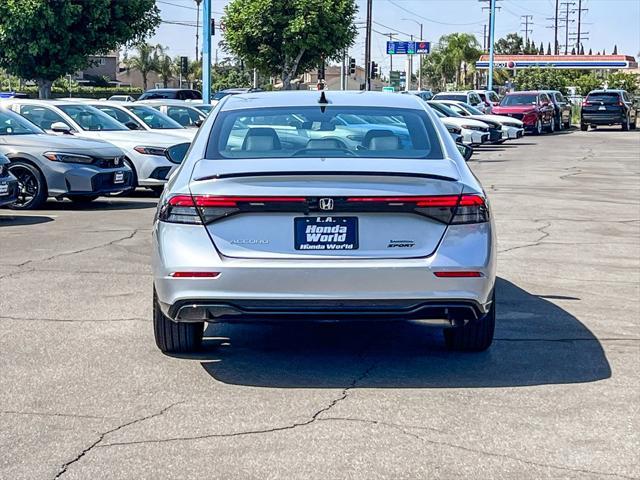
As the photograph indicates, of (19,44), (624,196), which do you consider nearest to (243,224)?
(624,196)

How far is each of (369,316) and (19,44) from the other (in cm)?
2790

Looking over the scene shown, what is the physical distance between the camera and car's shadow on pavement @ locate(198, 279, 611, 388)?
20.6ft

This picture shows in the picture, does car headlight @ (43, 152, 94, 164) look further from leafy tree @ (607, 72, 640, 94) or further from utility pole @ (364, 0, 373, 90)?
leafy tree @ (607, 72, 640, 94)

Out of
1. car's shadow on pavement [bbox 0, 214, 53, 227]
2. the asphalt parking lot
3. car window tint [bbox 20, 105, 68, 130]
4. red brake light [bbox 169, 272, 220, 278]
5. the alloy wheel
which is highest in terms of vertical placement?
car window tint [bbox 20, 105, 68, 130]

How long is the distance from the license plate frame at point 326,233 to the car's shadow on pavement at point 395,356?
31.6 inches

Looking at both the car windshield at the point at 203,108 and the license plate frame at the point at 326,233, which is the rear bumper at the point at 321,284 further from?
the car windshield at the point at 203,108

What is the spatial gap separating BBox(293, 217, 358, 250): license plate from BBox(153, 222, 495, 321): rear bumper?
0.08 m

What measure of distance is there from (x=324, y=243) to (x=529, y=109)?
40.5 m

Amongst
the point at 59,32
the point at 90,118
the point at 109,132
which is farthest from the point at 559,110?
the point at 109,132

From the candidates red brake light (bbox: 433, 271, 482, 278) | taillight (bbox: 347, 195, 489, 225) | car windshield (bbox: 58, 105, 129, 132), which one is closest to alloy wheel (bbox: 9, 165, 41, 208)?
car windshield (bbox: 58, 105, 129, 132)

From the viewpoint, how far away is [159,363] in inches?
261

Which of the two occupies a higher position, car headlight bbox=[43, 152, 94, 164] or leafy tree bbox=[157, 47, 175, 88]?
leafy tree bbox=[157, 47, 175, 88]

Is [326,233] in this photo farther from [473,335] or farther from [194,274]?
[473,335]

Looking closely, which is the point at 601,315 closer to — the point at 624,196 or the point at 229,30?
the point at 624,196
